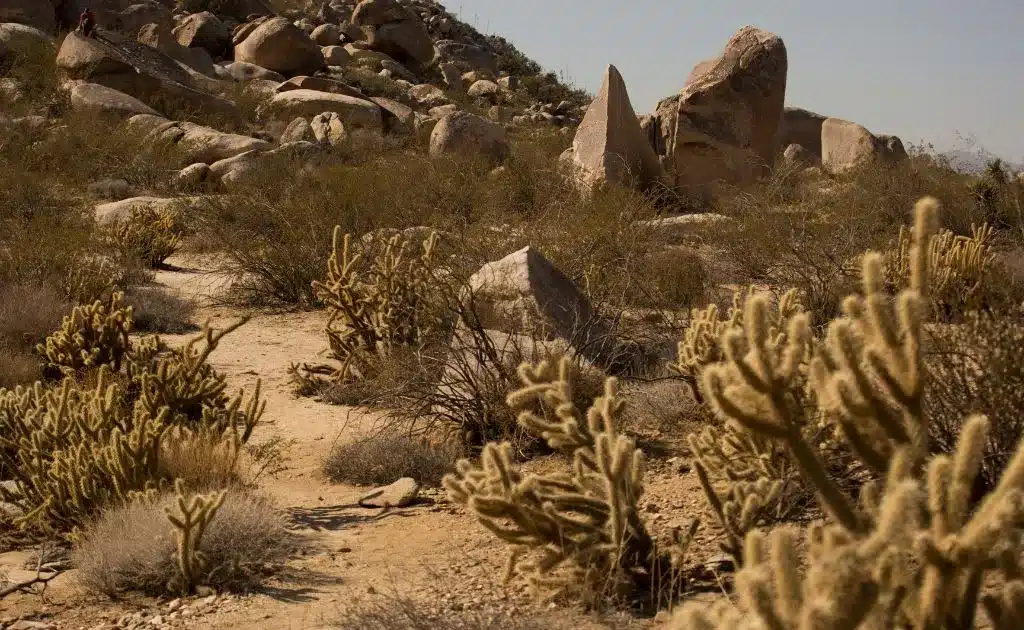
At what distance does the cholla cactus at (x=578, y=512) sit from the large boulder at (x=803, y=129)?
22.7m

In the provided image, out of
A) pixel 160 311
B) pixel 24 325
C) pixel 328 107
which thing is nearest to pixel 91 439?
pixel 24 325

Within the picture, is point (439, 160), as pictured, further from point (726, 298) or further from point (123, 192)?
point (726, 298)

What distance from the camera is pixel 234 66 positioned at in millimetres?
31531

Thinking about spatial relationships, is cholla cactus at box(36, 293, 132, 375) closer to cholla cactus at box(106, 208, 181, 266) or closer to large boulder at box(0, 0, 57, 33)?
cholla cactus at box(106, 208, 181, 266)

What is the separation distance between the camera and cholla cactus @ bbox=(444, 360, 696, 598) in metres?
3.59

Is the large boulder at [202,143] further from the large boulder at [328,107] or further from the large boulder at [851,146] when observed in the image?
the large boulder at [851,146]

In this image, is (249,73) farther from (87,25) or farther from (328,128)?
(328,128)

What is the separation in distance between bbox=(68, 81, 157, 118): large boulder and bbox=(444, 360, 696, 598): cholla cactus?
69.4 ft

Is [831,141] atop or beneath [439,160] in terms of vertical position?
atop

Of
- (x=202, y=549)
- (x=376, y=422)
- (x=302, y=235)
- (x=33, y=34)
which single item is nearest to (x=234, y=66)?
(x=33, y=34)

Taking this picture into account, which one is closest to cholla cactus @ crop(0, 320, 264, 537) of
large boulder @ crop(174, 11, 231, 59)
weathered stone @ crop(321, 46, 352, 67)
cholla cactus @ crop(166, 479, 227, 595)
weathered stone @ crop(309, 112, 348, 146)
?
cholla cactus @ crop(166, 479, 227, 595)

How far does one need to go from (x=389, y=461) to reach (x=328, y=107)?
21982 millimetres

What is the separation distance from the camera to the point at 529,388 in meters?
4.00

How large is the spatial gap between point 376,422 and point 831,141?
17.6m
